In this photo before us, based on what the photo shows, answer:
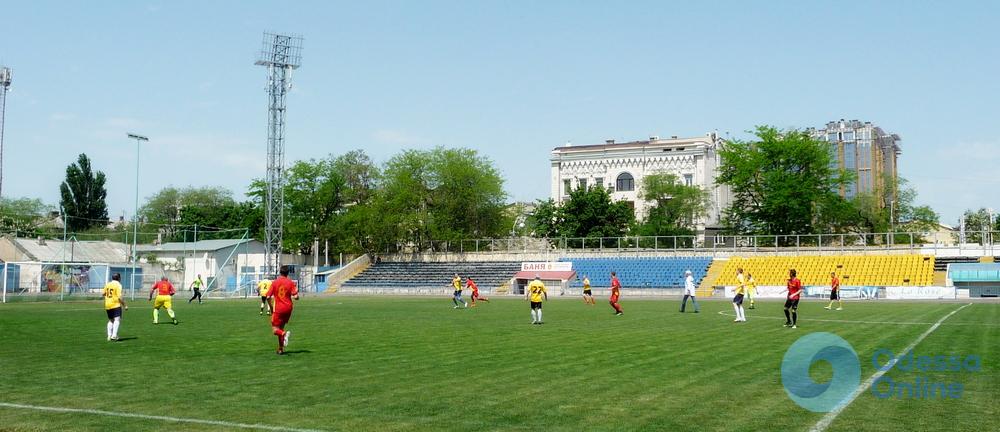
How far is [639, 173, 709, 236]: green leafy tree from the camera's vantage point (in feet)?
327

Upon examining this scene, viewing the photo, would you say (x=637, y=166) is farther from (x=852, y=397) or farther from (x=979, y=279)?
(x=852, y=397)

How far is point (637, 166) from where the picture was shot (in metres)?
109

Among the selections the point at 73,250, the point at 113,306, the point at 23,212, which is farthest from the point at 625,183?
the point at 113,306

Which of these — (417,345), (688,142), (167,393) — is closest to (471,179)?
(688,142)

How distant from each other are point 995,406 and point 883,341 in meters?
9.87

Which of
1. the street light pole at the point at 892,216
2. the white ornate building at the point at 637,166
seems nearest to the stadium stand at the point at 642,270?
the white ornate building at the point at 637,166

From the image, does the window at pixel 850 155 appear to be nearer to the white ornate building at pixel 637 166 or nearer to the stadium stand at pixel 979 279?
the white ornate building at pixel 637 166

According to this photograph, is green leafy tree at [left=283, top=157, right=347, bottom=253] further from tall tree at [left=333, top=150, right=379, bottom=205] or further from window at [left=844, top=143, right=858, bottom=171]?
window at [left=844, top=143, right=858, bottom=171]

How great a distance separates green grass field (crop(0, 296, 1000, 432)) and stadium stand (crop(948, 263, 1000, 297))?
39.5 meters

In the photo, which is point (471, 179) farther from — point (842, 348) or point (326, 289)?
point (842, 348)

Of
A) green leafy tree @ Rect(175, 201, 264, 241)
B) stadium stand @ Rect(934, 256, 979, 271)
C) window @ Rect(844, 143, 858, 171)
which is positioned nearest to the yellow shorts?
stadium stand @ Rect(934, 256, 979, 271)

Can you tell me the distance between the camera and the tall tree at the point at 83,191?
102 meters

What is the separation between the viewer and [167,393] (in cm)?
1153

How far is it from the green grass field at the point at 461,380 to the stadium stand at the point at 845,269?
41.6 meters
